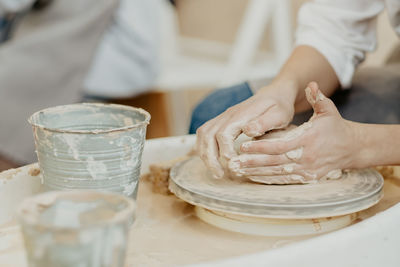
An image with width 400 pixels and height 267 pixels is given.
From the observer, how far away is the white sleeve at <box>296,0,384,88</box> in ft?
3.95

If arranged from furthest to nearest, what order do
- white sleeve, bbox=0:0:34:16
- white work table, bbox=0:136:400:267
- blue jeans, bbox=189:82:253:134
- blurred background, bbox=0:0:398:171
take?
white sleeve, bbox=0:0:34:16 → blurred background, bbox=0:0:398:171 → blue jeans, bbox=189:82:253:134 → white work table, bbox=0:136:400:267

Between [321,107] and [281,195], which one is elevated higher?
[321,107]

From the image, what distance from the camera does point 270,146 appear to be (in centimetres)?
78

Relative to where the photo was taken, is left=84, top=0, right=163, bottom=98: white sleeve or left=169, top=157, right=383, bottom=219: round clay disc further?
left=84, top=0, right=163, bottom=98: white sleeve

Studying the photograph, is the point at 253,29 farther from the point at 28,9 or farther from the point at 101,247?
the point at 101,247

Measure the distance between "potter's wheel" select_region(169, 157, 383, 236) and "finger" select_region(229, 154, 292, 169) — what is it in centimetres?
3

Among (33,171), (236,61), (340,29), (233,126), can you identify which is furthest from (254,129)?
(236,61)

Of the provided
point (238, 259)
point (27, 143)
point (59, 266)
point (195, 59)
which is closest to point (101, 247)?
point (59, 266)

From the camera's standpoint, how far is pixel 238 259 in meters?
0.58

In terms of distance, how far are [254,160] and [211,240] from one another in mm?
128

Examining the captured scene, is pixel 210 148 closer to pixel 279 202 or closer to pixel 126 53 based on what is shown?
pixel 279 202

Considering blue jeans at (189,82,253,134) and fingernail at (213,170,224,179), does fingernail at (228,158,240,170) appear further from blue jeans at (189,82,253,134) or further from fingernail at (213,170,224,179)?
blue jeans at (189,82,253,134)

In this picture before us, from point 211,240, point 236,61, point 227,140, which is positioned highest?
point 227,140

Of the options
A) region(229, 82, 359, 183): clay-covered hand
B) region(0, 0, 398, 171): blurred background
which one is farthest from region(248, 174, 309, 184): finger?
region(0, 0, 398, 171): blurred background
